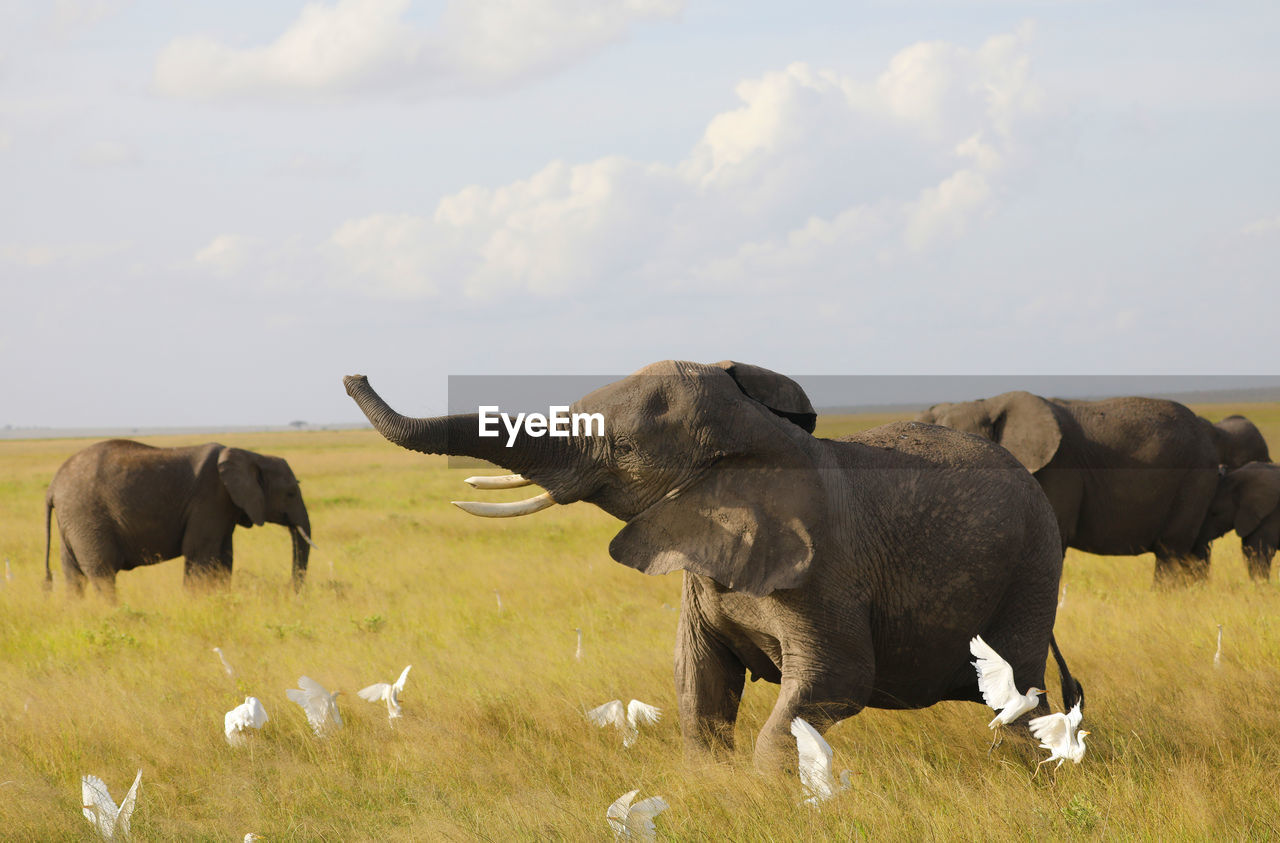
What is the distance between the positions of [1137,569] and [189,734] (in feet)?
39.0

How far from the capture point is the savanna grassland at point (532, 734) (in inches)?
182

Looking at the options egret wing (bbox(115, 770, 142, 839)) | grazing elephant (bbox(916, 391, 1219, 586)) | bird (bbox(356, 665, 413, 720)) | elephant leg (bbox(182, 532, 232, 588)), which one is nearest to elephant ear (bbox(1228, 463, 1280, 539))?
grazing elephant (bbox(916, 391, 1219, 586))

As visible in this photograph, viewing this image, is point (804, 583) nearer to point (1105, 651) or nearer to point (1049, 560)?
point (1049, 560)

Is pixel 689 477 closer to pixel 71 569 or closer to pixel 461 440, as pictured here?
pixel 461 440

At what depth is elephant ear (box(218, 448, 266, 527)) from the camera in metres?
13.7

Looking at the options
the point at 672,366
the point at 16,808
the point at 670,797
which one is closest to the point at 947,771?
the point at 670,797

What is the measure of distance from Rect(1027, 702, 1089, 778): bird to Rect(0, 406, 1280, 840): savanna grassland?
0.28 meters

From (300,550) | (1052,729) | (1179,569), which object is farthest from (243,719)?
(1179,569)

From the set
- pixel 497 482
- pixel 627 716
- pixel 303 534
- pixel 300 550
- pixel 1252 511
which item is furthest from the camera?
pixel 303 534

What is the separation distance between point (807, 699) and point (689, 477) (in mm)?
959

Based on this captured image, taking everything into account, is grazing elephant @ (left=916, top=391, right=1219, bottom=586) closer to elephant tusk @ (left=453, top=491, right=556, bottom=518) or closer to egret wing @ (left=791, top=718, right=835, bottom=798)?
egret wing @ (left=791, top=718, right=835, bottom=798)

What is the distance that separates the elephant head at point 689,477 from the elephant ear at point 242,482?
409 inches

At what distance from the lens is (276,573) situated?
15969mm

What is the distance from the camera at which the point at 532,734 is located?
21.3ft
